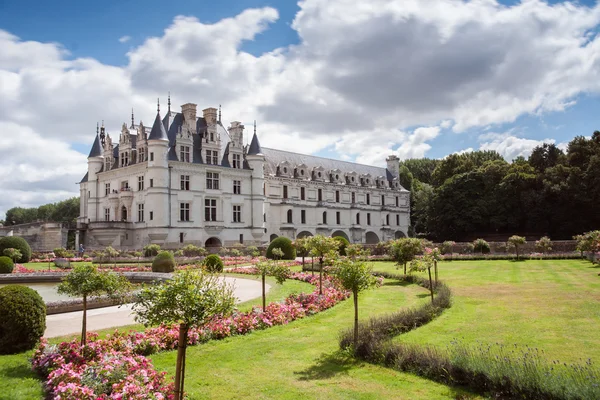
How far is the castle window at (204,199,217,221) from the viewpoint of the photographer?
47656mm

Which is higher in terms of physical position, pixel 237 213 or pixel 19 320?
pixel 237 213

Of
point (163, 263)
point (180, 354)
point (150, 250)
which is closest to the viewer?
point (180, 354)

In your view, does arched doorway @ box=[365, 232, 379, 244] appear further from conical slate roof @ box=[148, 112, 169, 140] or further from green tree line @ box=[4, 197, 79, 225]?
green tree line @ box=[4, 197, 79, 225]

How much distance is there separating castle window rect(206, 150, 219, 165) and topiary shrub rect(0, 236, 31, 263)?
59.8 ft

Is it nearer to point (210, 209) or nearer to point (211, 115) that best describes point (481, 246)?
point (210, 209)

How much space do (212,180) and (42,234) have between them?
1608 centimetres

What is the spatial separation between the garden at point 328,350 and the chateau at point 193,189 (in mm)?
31007

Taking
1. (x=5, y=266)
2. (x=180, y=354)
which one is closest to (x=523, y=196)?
(x=5, y=266)

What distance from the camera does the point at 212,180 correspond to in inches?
1898

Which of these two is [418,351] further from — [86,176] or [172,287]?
[86,176]

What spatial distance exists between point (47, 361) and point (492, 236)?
5503 centimetres

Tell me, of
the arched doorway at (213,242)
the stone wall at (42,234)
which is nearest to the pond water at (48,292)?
the stone wall at (42,234)

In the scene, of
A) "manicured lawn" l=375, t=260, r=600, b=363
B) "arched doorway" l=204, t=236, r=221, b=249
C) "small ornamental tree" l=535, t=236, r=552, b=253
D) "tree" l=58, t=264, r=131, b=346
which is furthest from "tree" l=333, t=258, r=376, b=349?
"arched doorway" l=204, t=236, r=221, b=249

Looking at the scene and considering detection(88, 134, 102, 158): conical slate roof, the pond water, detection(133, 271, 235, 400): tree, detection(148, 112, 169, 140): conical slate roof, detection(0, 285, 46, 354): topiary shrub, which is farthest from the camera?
detection(88, 134, 102, 158): conical slate roof
